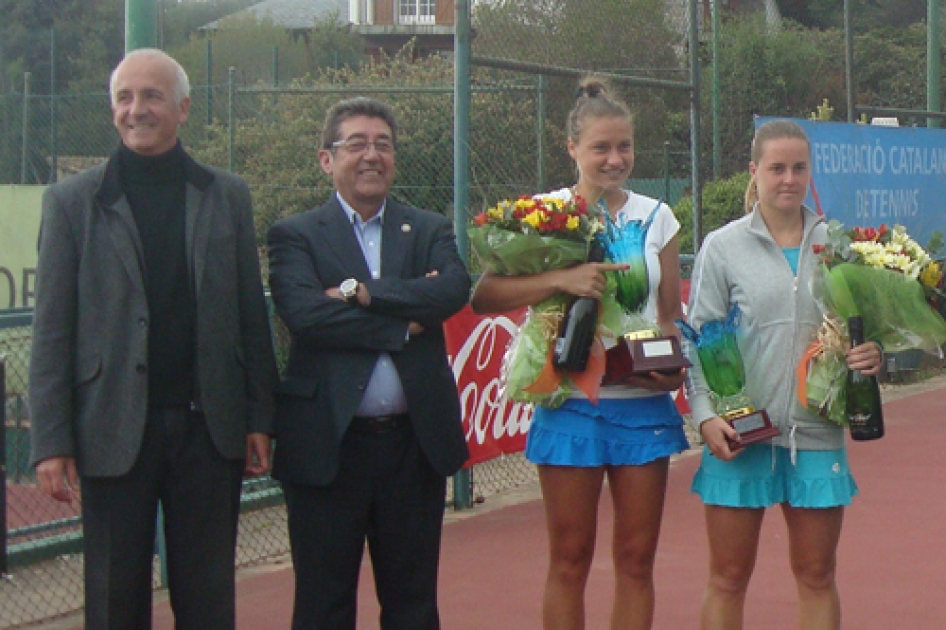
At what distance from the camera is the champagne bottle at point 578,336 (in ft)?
13.6

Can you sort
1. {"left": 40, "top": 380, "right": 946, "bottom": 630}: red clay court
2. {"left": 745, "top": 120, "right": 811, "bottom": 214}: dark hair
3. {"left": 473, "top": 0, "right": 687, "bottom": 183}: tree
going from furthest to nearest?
{"left": 473, "top": 0, "right": 687, "bottom": 183}: tree
{"left": 40, "top": 380, "right": 946, "bottom": 630}: red clay court
{"left": 745, "top": 120, "right": 811, "bottom": 214}: dark hair

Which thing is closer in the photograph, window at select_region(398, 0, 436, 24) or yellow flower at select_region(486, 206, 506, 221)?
yellow flower at select_region(486, 206, 506, 221)

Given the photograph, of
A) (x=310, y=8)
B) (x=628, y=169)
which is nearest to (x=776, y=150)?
(x=628, y=169)

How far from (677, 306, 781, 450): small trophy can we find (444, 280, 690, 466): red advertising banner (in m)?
3.01

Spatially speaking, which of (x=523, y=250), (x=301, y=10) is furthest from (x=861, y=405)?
(x=301, y=10)

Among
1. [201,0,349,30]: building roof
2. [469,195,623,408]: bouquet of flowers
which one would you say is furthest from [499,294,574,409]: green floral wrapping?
[201,0,349,30]: building roof

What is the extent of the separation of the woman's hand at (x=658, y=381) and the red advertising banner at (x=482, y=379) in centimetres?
307

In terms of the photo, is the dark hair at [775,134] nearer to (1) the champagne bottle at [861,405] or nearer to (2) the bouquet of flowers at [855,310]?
(2) the bouquet of flowers at [855,310]

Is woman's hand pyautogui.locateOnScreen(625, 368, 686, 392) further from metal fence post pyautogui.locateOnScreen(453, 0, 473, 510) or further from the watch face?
metal fence post pyautogui.locateOnScreen(453, 0, 473, 510)

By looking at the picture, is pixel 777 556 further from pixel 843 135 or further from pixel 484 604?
pixel 843 135

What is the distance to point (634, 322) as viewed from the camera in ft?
14.1

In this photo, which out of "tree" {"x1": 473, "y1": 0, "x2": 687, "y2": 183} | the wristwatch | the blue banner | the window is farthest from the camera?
the window

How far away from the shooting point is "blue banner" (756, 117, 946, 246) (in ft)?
37.1

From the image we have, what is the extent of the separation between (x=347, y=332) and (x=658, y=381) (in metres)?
0.97
